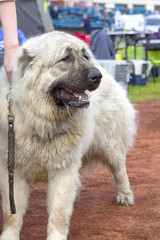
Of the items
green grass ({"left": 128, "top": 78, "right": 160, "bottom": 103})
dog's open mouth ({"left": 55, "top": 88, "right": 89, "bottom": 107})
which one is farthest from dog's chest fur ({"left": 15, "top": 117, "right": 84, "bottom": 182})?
green grass ({"left": 128, "top": 78, "right": 160, "bottom": 103})

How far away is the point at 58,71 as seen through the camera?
3213mm

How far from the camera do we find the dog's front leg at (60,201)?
3.42m

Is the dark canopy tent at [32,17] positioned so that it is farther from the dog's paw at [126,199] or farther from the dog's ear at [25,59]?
the dog's ear at [25,59]

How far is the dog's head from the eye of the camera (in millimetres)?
3182

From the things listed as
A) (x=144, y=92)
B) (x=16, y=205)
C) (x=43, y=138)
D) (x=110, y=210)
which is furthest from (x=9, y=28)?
(x=144, y=92)

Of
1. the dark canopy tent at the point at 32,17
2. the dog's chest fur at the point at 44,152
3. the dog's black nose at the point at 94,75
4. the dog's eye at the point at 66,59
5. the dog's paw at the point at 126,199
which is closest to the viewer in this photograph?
the dog's black nose at the point at 94,75

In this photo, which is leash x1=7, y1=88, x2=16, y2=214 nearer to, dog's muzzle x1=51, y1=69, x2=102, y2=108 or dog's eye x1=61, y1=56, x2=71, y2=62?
dog's muzzle x1=51, y1=69, x2=102, y2=108

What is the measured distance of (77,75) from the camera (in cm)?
318

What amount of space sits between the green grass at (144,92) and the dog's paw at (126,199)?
717 cm

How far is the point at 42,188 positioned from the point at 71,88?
2.26 m

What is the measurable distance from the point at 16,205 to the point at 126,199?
146 centimetres

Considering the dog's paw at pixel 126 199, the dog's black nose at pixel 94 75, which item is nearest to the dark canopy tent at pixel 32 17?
the dog's paw at pixel 126 199

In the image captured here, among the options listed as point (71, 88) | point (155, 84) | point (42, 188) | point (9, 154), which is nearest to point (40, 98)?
point (71, 88)

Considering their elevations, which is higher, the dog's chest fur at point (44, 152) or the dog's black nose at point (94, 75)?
the dog's black nose at point (94, 75)
